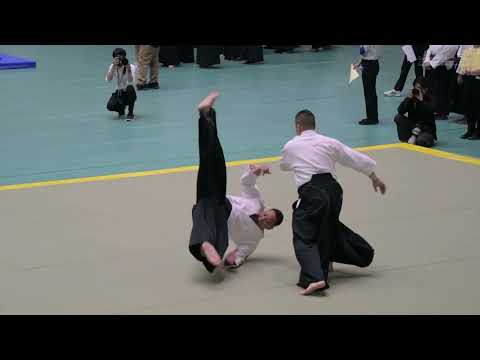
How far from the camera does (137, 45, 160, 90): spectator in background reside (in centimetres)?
1620

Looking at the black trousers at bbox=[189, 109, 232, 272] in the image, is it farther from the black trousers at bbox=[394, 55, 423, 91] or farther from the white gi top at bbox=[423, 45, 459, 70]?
the black trousers at bbox=[394, 55, 423, 91]

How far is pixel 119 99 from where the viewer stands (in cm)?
1332

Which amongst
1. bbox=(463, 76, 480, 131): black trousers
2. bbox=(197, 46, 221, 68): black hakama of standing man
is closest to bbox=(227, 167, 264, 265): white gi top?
bbox=(463, 76, 480, 131): black trousers

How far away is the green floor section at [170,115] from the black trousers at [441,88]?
1.35 ft

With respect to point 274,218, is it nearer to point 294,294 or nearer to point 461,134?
point 294,294

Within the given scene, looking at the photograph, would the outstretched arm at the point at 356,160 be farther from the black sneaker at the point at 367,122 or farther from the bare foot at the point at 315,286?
the black sneaker at the point at 367,122

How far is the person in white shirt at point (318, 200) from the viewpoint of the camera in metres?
5.69

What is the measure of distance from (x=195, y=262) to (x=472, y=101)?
6.89m

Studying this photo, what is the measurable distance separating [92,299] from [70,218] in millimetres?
2358

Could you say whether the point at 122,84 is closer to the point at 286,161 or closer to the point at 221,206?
the point at 221,206

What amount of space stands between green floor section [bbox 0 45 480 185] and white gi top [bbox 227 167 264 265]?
4159mm

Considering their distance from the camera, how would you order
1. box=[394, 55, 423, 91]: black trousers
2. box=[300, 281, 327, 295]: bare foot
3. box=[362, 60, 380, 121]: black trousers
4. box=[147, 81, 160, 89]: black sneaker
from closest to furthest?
1. box=[300, 281, 327, 295]: bare foot
2. box=[362, 60, 380, 121]: black trousers
3. box=[394, 55, 423, 91]: black trousers
4. box=[147, 81, 160, 89]: black sneaker
